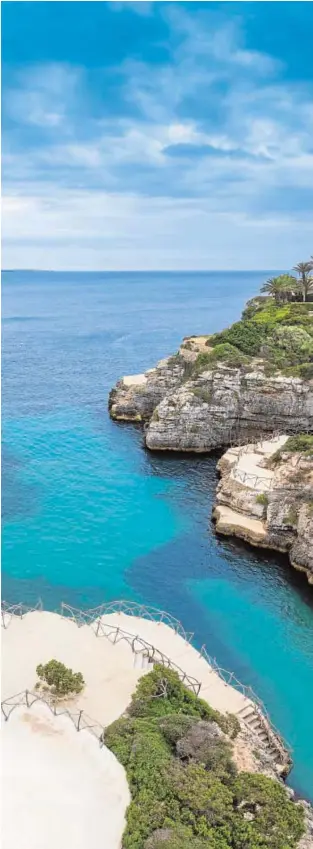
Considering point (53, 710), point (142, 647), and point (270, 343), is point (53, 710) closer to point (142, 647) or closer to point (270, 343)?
point (142, 647)

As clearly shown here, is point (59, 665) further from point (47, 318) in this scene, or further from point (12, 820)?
point (47, 318)

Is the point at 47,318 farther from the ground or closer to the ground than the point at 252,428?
farther from the ground

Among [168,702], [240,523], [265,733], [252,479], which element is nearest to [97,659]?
[168,702]

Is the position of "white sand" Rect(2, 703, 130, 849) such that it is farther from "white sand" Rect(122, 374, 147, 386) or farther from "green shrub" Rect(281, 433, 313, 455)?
"white sand" Rect(122, 374, 147, 386)

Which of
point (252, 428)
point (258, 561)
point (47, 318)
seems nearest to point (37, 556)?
point (258, 561)

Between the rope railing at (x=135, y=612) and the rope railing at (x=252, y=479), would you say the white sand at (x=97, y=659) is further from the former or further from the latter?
the rope railing at (x=252, y=479)

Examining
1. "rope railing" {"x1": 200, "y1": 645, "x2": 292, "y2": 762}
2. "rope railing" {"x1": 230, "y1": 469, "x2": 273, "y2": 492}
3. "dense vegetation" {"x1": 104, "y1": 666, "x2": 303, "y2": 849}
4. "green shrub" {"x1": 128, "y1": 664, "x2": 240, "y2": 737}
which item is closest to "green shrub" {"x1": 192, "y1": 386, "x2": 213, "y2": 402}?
"rope railing" {"x1": 230, "y1": 469, "x2": 273, "y2": 492}
